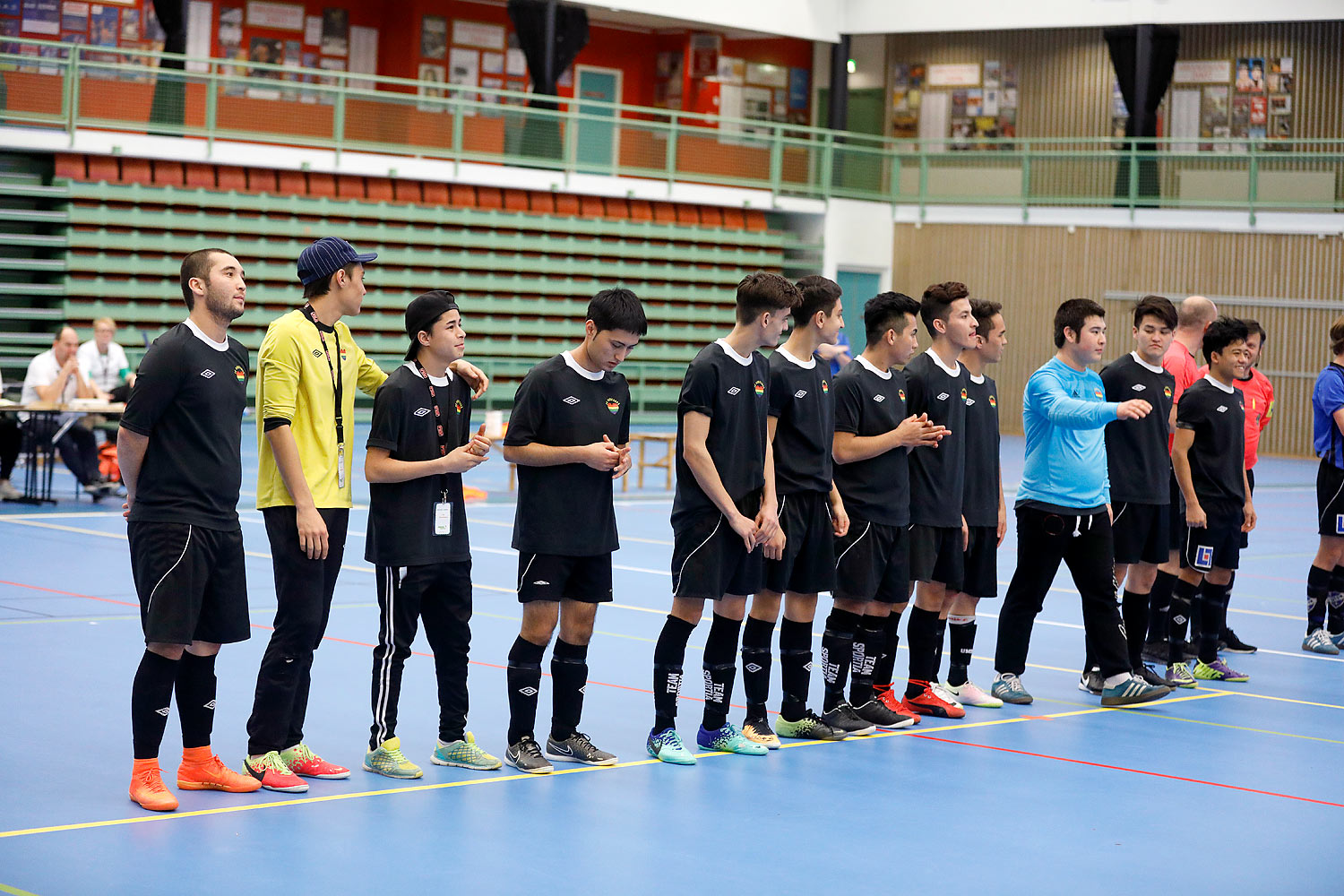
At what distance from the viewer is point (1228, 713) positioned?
8.20m

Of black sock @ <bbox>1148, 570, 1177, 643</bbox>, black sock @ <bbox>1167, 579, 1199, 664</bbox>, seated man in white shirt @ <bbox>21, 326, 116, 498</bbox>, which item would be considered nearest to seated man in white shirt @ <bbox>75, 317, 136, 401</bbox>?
seated man in white shirt @ <bbox>21, 326, 116, 498</bbox>

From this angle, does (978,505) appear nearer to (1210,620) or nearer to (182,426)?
(1210,620)

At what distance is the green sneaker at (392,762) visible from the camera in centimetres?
619

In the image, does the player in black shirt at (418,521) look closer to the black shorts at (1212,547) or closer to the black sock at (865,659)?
the black sock at (865,659)

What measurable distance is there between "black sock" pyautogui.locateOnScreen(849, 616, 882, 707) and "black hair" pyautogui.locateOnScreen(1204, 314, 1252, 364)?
9.84 ft

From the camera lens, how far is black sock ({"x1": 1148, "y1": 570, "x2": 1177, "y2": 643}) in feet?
30.1

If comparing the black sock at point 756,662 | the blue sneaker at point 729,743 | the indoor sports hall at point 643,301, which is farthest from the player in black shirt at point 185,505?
the black sock at point 756,662

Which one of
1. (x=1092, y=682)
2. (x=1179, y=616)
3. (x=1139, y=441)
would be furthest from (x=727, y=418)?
(x=1179, y=616)

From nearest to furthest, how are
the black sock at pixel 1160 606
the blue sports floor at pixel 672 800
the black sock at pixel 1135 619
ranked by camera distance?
the blue sports floor at pixel 672 800 < the black sock at pixel 1135 619 < the black sock at pixel 1160 606

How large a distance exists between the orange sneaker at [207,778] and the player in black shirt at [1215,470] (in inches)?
223

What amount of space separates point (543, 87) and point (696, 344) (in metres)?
5.41

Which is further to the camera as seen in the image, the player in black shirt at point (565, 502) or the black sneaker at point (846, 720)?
the black sneaker at point (846, 720)

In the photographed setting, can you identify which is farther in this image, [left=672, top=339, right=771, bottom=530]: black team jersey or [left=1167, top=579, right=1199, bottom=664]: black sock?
[left=1167, top=579, right=1199, bottom=664]: black sock

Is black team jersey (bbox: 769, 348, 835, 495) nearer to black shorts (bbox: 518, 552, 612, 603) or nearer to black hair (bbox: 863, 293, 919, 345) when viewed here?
black hair (bbox: 863, 293, 919, 345)
